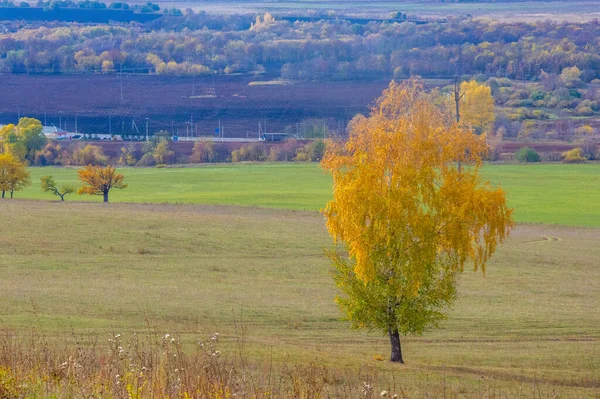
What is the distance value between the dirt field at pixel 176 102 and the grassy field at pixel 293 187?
31.1 meters

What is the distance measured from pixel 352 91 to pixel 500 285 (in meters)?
100

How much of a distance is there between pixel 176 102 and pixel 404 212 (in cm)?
10900

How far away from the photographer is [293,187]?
2739 inches

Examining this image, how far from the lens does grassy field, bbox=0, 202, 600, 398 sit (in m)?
18.5

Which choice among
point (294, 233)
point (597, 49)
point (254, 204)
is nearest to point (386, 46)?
point (597, 49)

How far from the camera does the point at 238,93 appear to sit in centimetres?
13038

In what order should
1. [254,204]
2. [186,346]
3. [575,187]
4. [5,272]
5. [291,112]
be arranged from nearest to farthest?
[186,346] → [5,272] → [254,204] → [575,187] → [291,112]

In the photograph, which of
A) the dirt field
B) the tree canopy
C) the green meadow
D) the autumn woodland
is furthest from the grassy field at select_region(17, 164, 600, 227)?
the dirt field

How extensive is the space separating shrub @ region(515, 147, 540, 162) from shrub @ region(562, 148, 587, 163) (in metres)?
2.76

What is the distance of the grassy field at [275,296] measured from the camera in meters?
Answer: 18.5

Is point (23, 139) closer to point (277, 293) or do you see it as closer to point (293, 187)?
point (293, 187)

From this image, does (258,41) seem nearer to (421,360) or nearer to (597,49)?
(597,49)

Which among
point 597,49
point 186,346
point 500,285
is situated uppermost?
point 597,49

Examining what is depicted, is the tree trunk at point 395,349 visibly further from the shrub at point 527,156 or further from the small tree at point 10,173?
the shrub at point 527,156
